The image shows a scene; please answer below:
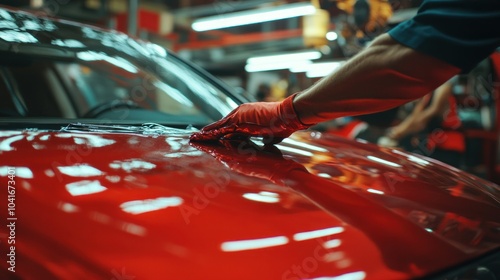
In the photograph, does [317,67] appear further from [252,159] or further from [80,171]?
[80,171]

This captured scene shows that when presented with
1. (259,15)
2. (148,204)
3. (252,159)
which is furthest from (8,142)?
(259,15)

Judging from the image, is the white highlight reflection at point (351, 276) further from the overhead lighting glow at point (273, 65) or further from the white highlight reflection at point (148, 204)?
the overhead lighting glow at point (273, 65)

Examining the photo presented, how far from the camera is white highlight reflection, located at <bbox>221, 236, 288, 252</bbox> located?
66 cm

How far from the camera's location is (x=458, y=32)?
0.92m

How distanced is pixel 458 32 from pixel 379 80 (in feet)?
0.57

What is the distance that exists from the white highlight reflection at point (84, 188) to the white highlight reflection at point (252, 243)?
0.25 m

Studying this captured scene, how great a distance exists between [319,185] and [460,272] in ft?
0.97

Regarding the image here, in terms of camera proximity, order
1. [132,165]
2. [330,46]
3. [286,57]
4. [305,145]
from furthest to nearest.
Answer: [286,57]
[330,46]
[305,145]
[132,165]

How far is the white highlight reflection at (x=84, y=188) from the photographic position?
0.76 meters

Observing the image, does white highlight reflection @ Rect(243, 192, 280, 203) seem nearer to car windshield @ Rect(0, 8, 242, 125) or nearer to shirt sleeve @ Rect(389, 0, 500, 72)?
shirt sleeve @ Rect(389, 0, 500, 72)

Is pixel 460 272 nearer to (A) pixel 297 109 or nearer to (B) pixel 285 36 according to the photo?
(A) pixel 297 109

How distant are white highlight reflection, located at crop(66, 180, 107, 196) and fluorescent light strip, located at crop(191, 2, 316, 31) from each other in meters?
5.87

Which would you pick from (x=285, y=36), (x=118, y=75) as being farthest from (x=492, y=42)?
(x=285, y=36)

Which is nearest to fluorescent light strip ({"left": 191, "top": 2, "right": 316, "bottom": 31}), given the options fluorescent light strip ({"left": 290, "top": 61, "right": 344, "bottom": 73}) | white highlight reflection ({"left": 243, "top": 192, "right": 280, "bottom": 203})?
fluorescent light strip ({"left": 290, "top": 61, "right": 344, "bottom": 73})
